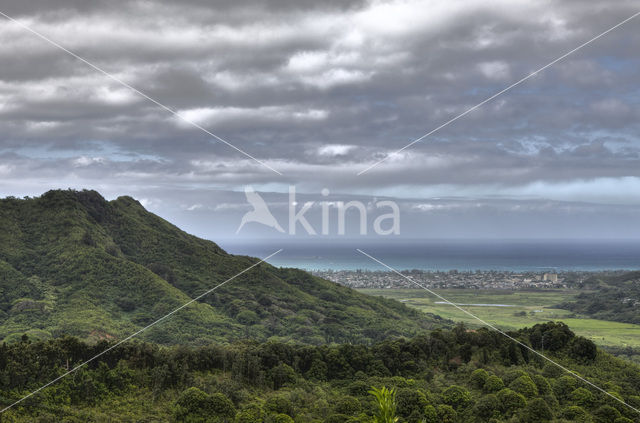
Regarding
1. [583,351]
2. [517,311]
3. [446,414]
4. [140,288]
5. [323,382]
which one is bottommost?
[517,311]

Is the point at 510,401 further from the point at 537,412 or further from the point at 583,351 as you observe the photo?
the point at 583,351

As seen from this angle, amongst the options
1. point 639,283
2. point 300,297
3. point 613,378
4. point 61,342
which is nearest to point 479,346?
point 613,378

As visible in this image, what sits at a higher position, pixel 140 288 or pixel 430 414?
pixel 140 288

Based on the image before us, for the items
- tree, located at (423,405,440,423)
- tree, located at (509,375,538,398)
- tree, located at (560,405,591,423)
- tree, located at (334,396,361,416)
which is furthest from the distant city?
tree, located at (560,405,591,423)

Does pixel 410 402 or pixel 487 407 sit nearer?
pixel 487 407

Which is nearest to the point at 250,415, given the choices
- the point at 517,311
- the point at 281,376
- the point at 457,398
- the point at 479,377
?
the point at 281,376

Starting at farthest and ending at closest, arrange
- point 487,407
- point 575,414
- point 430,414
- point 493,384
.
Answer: point 493,384, point 487,407, point 430,414, point 575,414

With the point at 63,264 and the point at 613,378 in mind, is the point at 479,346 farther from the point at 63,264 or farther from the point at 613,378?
the point at 63,264
